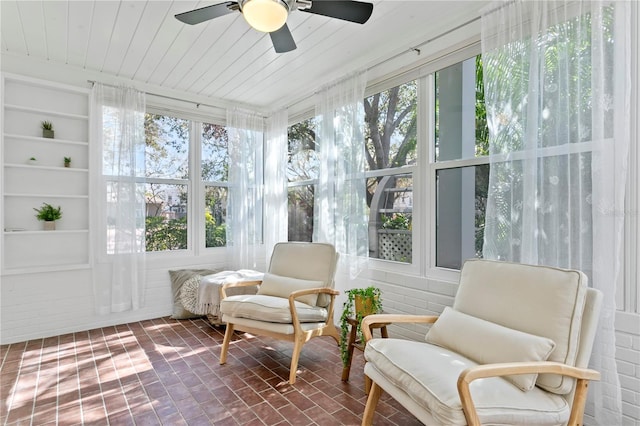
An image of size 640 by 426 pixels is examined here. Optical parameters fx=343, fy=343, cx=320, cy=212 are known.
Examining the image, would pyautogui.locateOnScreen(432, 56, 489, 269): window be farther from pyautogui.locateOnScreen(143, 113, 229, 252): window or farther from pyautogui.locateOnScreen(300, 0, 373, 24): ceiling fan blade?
pyautogui.locateOnScreen(143, 113, 229, 252): window

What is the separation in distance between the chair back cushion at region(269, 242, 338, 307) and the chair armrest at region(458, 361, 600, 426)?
1.60 m

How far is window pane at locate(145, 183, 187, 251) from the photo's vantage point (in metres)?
3.95

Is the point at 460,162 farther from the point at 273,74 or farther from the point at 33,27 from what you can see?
the point at 33,27

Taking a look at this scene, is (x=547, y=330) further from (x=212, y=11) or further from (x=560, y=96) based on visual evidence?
(x=212, y=11)

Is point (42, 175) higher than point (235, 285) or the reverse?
higher

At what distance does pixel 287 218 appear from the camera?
4.29 meters

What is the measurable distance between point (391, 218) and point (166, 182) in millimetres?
2659

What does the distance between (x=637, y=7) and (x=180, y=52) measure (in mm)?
3164

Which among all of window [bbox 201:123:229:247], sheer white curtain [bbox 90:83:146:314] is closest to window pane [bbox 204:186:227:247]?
window [bbox 201:123:229:247]

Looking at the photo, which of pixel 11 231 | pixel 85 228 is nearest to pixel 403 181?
pixel 85 228

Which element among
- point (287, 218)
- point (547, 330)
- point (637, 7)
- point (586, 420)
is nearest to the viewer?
point (547, 330)

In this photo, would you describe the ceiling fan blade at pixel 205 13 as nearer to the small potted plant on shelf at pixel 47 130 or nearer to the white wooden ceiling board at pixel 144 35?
the white wooden ceiling board at pixel 144 35

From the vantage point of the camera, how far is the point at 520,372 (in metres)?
1.35

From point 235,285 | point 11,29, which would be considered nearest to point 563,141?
point 235,285
